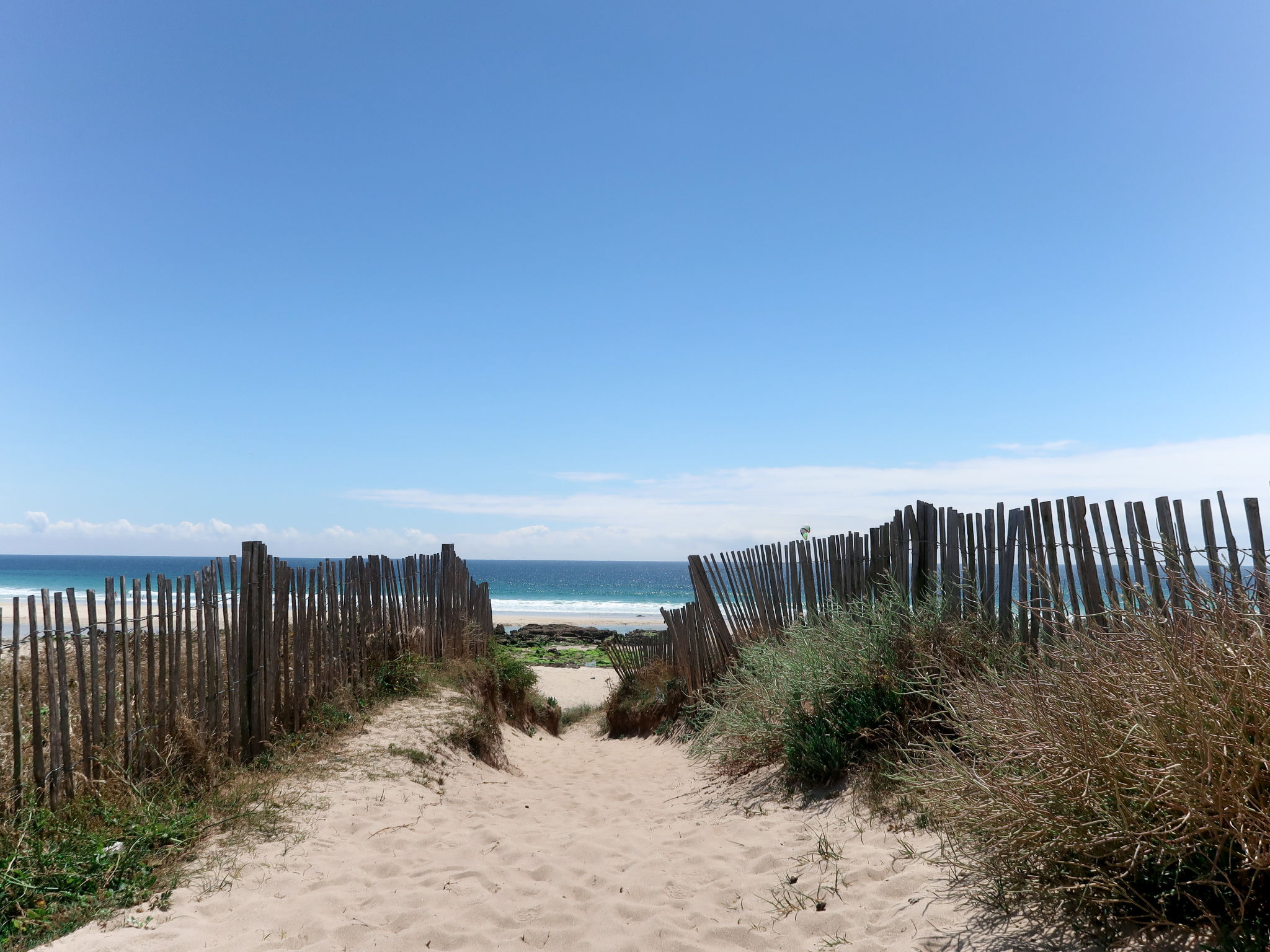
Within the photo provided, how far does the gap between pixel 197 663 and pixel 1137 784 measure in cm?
607

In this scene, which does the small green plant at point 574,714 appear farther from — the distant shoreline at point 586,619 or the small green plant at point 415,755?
the distant shoreline at point 586,619

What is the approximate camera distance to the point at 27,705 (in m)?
6.66

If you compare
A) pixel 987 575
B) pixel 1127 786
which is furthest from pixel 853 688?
pixel 1127 786

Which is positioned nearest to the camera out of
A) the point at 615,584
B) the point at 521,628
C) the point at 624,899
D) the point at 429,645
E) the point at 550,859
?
the point at 624,899

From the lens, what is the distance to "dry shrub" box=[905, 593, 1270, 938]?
2.36 m

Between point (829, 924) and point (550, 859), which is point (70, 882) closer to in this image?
point (550, 859)

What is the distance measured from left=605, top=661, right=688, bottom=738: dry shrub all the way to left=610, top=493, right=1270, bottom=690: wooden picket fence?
0.85 ft

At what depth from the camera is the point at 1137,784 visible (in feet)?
8.02

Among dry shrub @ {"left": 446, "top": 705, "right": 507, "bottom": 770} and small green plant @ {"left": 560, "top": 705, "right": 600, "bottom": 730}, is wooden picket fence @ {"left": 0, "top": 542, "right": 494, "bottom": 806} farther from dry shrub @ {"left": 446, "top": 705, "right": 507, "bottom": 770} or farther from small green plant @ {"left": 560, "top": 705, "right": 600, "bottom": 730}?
small green plant @ {"left": 560, "top": 705, "right": 600, "bottom": 730}

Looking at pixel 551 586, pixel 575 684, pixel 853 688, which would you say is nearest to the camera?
pixel 853 688

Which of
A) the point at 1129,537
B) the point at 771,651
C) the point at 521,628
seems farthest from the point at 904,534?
the point at 521,628

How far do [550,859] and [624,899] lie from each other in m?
0.78

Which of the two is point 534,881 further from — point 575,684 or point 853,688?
point 575,684

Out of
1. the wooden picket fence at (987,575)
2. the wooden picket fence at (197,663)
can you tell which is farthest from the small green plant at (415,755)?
the wooden picket fence at (987,575)
